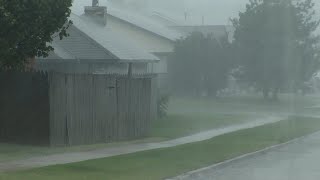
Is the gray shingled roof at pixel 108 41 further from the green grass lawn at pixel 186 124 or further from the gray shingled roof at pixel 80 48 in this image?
the green grass lawn at pixel 186 124

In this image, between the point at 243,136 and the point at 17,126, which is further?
the point at 243,136

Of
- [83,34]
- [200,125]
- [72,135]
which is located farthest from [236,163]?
[83,34]

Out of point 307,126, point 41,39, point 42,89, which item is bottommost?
point 307,126

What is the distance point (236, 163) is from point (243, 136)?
22.7 ft

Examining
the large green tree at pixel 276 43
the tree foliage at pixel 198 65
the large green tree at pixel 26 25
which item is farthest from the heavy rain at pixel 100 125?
the large green tree at pixel 276 43

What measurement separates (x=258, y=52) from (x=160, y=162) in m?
38.6

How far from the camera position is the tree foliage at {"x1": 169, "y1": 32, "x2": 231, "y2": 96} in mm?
52562

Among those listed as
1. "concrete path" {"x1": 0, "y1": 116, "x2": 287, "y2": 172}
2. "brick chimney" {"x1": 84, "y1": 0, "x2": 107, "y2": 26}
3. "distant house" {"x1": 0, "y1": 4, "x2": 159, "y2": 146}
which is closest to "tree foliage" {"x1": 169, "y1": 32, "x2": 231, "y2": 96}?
"brick chimney" {"x1": 84, "y1": 0, "x2": 107, "y2": 26}

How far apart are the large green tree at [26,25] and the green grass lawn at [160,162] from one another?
3363 millimetres

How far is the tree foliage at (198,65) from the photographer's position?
5256 centimetres

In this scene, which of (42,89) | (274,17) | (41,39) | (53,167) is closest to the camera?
(53,167)

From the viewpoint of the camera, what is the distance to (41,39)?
15953mm

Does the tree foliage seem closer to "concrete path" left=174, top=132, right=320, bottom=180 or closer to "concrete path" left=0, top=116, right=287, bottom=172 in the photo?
"concrete path" left=0, top=116, right=287, bottom=172

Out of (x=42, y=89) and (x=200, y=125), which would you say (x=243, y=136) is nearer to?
(x=200, y=125)
